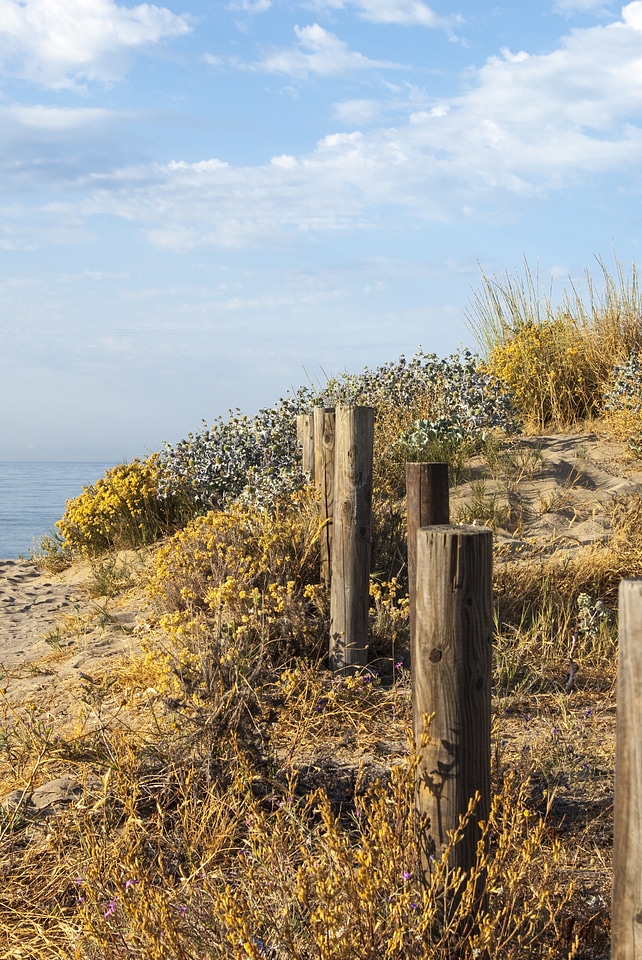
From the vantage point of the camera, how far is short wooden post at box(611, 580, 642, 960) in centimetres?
188

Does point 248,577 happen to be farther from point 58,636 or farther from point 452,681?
point 452,681

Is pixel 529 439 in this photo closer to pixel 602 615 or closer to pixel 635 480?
pixel 635 480

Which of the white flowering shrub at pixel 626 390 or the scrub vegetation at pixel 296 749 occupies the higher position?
the white flowering shrub at pixel 626 390

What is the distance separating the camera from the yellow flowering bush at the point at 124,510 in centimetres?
1019

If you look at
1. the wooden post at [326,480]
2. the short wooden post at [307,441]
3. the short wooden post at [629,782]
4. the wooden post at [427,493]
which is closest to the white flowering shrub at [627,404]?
the short wooden post at [307,441]

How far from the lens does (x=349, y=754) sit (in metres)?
4.33

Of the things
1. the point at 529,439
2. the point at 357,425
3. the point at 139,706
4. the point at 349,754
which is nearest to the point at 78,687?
the point at 139,706

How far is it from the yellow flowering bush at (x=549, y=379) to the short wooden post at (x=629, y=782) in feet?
31.1

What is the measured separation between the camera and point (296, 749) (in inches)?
172

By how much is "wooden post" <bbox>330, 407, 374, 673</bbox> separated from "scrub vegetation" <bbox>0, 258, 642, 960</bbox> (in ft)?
0.68

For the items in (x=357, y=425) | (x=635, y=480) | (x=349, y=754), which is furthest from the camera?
(x=635, y=480)

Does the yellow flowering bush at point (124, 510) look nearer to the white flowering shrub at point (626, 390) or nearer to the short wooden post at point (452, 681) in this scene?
the white flowering shrub at point (626, 390)

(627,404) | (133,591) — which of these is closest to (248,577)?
(133,591)

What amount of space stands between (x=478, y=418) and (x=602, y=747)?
5675 millimetres
